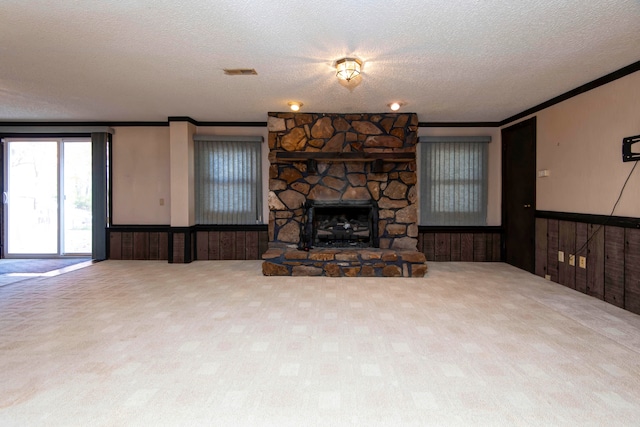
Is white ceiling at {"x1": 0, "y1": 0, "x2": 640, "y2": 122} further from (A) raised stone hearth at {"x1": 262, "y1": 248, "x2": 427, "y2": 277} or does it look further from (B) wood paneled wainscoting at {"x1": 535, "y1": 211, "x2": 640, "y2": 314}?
(A) raised stone hearth at {"x1": 262, "y1": 248, "x2": 427, "y2": 277}

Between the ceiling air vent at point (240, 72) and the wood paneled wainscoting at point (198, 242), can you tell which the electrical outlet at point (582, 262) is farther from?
the wood paneled wainscoting at point (198, 242)

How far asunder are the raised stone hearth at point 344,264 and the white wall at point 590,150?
195 centimetres

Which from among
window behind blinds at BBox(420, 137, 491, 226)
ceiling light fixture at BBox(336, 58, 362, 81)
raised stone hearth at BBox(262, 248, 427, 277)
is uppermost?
ceiling light fixture at BBox(336, 58, 362, 81)

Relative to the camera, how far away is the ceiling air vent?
3504mm

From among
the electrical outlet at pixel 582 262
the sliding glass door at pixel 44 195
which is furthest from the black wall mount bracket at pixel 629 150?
the sliding glass door at pixel 44 195

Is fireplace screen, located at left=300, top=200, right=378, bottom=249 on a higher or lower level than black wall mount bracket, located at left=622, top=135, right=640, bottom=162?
lower

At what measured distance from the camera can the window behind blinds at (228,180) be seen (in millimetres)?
5922

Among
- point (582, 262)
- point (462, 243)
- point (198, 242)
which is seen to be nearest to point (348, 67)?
point (582, 262)

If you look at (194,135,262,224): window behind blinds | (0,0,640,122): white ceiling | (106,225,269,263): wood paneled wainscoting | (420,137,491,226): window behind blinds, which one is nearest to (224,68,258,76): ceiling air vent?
(0,0,640,122): white ceiling

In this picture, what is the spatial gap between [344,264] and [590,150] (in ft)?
10.4

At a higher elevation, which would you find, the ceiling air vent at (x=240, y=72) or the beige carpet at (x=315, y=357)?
the ceiling air vent at (x=240, y=72)

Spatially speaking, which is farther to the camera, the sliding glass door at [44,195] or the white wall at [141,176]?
the sliding glass door at [44,195]

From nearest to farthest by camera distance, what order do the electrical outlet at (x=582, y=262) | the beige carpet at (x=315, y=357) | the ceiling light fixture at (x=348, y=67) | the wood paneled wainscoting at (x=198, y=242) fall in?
the beige carpet at (x=315, y=357) → the ceiling light fixture at (x=348, y=67) → the electrical outlet at (x=582, y=262) → the wood paneled wainscoting at (x=198, y=242)

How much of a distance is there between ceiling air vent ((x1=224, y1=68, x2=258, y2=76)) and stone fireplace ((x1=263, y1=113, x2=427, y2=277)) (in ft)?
5.24
